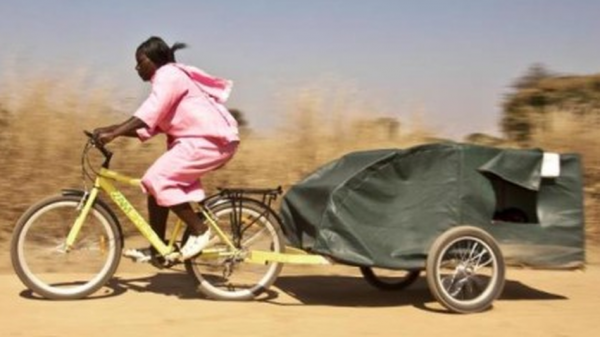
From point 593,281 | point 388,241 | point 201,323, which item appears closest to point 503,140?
point 593,281

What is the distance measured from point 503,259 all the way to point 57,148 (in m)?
5.67

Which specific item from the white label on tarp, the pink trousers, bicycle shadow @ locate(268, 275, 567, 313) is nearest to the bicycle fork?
the pink trousers

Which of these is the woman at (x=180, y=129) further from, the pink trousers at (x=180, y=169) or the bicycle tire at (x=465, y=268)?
the bicycle tire at (x=465, y=268)

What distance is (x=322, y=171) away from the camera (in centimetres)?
684

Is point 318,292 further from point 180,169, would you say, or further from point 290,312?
point 180,169

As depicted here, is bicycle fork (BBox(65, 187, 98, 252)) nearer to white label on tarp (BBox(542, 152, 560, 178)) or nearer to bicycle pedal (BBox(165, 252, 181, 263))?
bicycle pedal (BBox(165, 252, 181, 263))

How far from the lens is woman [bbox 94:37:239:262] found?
596cm

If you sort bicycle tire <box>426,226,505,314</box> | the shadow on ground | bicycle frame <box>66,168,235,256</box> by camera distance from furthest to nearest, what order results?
1. the shadow on ground
2. bicycle frame <box>66,168,235,256</box>
3. bicycle tire <box>426,226,505,314</box>

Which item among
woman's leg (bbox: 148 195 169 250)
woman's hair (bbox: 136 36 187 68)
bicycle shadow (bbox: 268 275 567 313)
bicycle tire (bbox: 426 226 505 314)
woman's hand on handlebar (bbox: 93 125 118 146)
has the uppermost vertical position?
woman's hair (bbox: 136 36 187 68)

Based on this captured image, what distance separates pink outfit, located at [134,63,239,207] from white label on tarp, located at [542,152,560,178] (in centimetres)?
234

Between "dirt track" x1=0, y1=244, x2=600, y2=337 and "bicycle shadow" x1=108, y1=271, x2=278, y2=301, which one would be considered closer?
"dirt track" x1=0, y1=244, x2=600, y2=337

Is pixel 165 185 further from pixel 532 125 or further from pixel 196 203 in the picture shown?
pixel 532 125

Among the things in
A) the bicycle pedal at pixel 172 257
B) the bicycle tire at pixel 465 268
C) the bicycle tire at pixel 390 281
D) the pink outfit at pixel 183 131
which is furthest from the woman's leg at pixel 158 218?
the bicycle tire at pixel 465 268

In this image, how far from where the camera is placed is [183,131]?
19.9 feet
